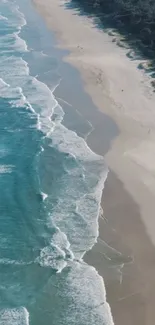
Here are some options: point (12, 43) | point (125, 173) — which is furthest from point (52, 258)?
point (12, 43)

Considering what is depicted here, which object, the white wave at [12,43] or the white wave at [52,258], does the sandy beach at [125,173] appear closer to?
the white wave at [52,258]

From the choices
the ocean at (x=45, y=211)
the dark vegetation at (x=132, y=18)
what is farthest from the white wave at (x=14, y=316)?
the dark vegetation at (x=132, y=18)

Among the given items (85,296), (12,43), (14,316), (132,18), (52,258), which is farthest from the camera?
(132,18)

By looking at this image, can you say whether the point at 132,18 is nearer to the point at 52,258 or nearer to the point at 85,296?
the point at 52,258

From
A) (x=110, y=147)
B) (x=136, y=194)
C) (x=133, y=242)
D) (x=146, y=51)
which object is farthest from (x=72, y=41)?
(x=133, y=242)

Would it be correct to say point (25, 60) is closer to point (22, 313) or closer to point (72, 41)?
point (72, 41)

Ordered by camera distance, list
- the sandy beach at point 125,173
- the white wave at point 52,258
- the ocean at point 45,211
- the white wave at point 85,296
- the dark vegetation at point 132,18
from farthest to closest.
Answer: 1. the dark vegetation at point 132,18
2. the white wave at point 52,258
3. the sandy beach at point 125,173
4. the ocean at point 45,211
5. the white wave at point 85,296
